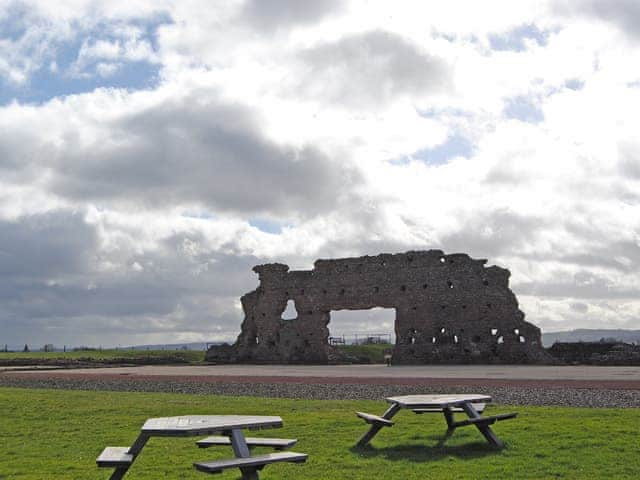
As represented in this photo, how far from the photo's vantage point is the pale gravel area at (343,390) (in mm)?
15430

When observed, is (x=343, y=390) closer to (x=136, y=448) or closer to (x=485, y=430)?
(x=485, y=430)

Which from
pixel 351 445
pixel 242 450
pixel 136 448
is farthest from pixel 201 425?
pixel 351 445

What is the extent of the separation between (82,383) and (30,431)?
1092 cm

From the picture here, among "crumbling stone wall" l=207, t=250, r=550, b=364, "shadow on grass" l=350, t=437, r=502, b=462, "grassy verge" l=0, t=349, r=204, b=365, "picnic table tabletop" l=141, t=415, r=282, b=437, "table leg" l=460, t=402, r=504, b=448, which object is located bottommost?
"shadow on grass" l=350, t=437, r=502, b=462

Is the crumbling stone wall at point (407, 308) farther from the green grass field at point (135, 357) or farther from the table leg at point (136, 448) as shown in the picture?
the table leg at point (136, 448)

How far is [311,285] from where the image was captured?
148ft

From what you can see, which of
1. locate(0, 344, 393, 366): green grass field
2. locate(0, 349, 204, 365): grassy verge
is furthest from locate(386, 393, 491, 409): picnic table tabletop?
locate(0, 344, 393, 366): green grass field

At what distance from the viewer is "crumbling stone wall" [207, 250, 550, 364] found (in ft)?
128

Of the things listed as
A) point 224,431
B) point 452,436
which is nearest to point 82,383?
point 452,436

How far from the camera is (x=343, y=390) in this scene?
62.8 ft

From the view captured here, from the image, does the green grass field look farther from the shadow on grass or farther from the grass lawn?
the shadow on grass

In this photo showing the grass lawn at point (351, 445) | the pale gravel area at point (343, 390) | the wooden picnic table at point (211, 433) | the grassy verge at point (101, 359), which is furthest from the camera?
the grassy verge at point (101, 359)

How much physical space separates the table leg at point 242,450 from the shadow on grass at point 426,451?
2656mm

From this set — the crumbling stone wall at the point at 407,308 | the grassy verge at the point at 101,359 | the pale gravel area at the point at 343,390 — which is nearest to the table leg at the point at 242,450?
the pale gravel area at the point at 343,390
